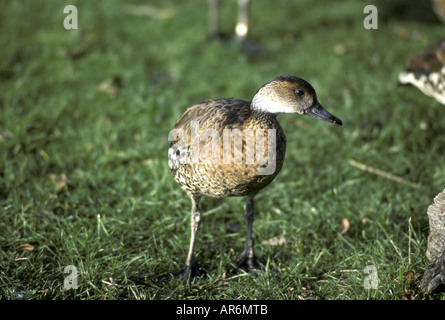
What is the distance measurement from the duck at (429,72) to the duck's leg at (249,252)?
2099mm

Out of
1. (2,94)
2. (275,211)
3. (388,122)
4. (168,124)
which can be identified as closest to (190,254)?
(275,211)

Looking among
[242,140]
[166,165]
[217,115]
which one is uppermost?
[217,115]

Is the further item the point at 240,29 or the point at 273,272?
the point at 240,29

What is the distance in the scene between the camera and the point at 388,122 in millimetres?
4828

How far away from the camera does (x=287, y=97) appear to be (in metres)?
2.77

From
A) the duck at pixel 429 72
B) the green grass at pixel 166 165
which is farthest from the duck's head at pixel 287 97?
the duck at pixel 429 72

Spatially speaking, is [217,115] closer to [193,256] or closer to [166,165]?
[193,256]

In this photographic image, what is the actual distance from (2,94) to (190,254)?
318 centimetres

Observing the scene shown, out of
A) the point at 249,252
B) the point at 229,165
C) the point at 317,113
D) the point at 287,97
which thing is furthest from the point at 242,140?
the point at 249,252

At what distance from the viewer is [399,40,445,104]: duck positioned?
4195 mm

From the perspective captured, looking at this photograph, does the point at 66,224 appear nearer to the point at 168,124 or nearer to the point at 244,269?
the point at 244,269

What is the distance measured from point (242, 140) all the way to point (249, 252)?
3.19 feet

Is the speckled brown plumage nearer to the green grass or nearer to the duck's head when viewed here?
the duck's head

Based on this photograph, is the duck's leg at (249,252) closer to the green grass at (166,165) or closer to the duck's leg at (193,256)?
the green grass at (166,165)
